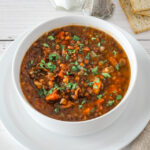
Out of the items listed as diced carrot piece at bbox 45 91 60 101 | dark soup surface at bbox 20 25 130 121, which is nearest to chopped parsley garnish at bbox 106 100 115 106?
dark soup surface at bbox 20 25 130 121

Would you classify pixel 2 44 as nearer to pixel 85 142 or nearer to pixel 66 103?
pixel 66 103

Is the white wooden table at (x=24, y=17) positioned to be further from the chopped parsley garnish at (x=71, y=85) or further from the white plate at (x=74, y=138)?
the chopped parsley garnish at (x=71, y=85)

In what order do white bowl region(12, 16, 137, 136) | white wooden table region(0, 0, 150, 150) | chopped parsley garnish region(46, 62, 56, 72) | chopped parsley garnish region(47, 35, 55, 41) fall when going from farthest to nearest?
1. white wooden table region(0, 0, 150, 150)
2. chopped parsley garnish region(47, 35, 55, 41)
3. chopped parsley garnish region(46, 62, 56, 72)
4. white bowl region(12, 16, 137, 136)

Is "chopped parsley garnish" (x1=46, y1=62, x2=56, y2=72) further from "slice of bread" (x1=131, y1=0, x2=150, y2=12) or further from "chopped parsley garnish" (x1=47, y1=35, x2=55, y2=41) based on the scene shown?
"slice of bread" (x1=131, y1=0, x2=150, y2=12)

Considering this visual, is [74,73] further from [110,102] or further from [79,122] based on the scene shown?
[79,122]

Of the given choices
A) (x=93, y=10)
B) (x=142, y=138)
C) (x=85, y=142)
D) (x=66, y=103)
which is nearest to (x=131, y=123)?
(x=142, y=138)

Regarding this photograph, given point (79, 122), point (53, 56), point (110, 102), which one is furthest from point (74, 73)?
point (79, 122)
